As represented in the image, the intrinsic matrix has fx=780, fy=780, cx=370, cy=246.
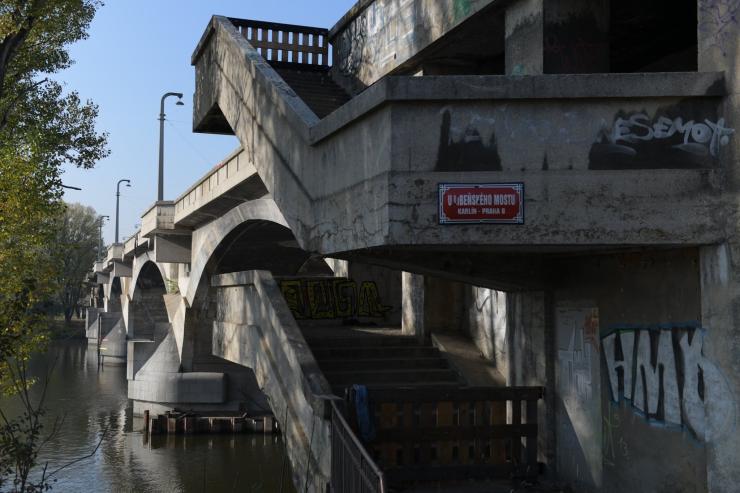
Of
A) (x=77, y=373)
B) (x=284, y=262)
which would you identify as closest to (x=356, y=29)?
(x=284, y=262)

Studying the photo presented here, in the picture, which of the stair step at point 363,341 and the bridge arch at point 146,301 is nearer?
the stair step at point 363,341

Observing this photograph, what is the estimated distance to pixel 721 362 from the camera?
7.14 metres

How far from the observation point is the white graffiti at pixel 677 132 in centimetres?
738

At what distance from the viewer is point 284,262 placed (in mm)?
33281

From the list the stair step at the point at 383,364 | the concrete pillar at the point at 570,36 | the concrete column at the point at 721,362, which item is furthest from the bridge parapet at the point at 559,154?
the stair step at the point at 383,364

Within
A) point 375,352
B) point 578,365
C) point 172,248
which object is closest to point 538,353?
point 578,365

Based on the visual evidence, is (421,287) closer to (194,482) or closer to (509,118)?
(509,118)

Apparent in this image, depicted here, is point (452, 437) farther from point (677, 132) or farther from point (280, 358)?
point (677, 132)

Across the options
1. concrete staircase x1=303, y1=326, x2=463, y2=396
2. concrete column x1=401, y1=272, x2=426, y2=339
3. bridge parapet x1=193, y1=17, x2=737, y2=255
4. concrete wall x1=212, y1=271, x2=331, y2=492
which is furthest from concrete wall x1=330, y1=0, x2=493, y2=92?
concrete staircase x1=303, y1=326, x2=463, y2=396

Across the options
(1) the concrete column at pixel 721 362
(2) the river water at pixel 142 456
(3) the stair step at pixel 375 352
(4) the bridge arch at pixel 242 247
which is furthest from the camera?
(4) the bridge arch at pixel 242 247

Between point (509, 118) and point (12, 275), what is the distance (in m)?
11.8

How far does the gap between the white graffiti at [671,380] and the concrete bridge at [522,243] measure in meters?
0.02

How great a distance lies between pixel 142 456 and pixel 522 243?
2042 cm

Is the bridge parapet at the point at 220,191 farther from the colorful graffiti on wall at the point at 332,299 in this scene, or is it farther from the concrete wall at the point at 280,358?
the concrete wall at the point at 280,358
